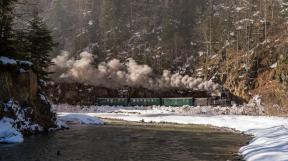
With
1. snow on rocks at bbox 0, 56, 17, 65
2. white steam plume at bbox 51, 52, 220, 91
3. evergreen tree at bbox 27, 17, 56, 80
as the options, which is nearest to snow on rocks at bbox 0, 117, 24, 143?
snow on rocks at bbox 0, 56, 17, 65

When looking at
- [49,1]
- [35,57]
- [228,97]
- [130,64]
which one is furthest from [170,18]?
[35,57]

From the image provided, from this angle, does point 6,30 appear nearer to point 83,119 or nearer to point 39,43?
point 39,43

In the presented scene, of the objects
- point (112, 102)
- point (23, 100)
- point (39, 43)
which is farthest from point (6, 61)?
point (112, 102)

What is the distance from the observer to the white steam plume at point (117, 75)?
103 meters

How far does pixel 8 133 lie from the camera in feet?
112

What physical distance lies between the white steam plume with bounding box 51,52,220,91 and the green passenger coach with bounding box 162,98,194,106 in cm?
728

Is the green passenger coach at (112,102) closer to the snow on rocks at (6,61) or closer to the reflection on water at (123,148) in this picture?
the reflection on water at (123,148)

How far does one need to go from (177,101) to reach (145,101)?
9.03m

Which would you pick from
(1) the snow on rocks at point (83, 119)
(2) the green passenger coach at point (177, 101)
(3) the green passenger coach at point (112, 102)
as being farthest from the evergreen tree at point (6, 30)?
(3) the green passenger coach at point (112, 102)

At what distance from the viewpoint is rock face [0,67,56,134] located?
37.8m

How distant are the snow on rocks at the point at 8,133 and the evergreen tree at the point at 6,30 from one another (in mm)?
7325

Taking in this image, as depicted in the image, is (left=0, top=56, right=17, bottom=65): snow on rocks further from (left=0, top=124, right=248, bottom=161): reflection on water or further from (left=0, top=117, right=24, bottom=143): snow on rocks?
(left=0, top=124, right=248, bottom=161): reflection on water

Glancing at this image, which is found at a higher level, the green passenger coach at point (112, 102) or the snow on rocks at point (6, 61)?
the snow on rocks at point (6, 61)

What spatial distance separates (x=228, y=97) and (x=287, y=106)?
2619 centimetres
